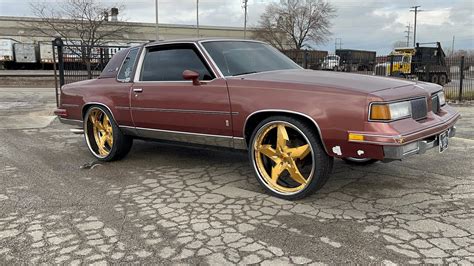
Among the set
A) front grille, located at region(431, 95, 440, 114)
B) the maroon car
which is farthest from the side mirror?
front grille, located at region(431, 95, 440, 114)

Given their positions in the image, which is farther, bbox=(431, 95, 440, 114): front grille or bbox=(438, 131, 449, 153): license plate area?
bbox=(431, 95, 440, 114): front grille

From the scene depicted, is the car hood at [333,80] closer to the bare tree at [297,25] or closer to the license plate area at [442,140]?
the license plate area at [442,140]

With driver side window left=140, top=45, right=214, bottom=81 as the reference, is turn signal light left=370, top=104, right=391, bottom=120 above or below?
below

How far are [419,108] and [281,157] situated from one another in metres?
1.38

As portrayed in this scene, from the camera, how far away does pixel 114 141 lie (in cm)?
590

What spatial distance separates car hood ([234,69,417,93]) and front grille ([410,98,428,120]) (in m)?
0.22

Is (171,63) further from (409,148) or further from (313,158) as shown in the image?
(409,148)

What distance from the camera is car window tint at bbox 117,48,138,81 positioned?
5711 mm

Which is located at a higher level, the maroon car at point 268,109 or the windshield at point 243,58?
the windshield at point 243,58

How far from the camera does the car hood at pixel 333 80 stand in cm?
397

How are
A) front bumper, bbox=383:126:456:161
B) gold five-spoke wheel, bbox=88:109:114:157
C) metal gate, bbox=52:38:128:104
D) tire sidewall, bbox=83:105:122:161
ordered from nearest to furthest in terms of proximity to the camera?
front bumper, bbox=383:126:456:161 → tire sidewall, bbox=83:105:122:161 → gold five-spoke wheel, bbox=88:109:114:157 → metal gate, bbox=52:38:128:104

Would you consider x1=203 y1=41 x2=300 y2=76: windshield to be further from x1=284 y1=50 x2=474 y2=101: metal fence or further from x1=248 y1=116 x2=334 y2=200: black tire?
x1=284 y1=50 x2=474 y2=101: metal fence

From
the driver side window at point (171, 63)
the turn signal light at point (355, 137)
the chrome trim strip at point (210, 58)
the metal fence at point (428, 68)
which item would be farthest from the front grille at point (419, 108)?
the metal fence at point (428, 68)

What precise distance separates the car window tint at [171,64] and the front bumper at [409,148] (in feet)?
6.66
